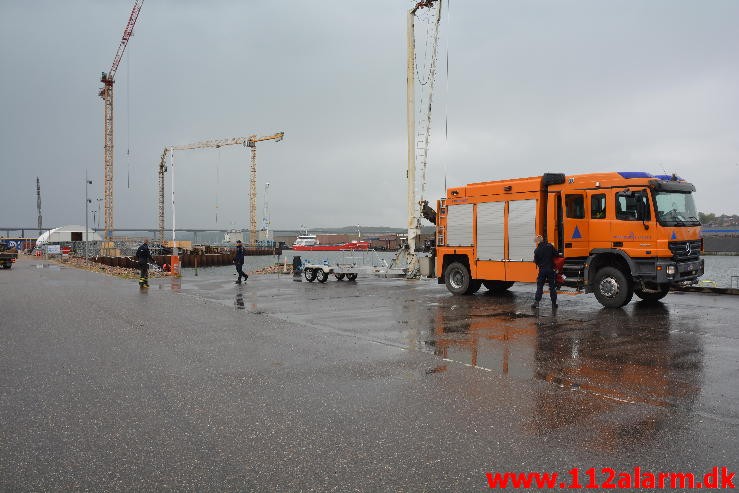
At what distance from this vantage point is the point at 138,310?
13625mm

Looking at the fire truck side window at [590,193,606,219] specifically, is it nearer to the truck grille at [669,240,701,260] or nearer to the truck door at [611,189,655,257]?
the truck door at [611,189,655,257]

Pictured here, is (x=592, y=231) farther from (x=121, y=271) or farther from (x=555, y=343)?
(x=121, y=271)

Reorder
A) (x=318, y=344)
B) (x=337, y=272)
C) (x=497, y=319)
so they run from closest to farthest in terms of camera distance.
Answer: (x=318, y=344), (x=497, y=319), (x=337, y=272)

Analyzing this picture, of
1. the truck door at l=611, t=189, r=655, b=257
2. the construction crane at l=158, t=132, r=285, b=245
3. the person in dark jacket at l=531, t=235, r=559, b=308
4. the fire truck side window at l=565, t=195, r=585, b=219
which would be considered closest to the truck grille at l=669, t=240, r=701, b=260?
the truck door at l=611, t=189, r=655, b=257

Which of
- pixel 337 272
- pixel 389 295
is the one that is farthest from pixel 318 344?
pixel 337 272

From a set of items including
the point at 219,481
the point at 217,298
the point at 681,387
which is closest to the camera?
the point at 219,481

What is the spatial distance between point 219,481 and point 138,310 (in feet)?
35.1

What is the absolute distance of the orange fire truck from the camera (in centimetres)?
1317

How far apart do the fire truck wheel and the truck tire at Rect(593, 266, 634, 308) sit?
406 centimetres

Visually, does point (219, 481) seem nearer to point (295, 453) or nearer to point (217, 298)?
point (295, 453)

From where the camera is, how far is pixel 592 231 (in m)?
14.1

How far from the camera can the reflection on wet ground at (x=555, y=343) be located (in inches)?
216

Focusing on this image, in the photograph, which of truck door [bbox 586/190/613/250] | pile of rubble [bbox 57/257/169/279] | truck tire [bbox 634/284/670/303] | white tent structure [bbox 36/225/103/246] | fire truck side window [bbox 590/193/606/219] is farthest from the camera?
white tent structure [bbox 36/225/103/246]

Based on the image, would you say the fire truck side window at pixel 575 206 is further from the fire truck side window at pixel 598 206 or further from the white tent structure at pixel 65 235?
the white tent structure at pixel 65 235
